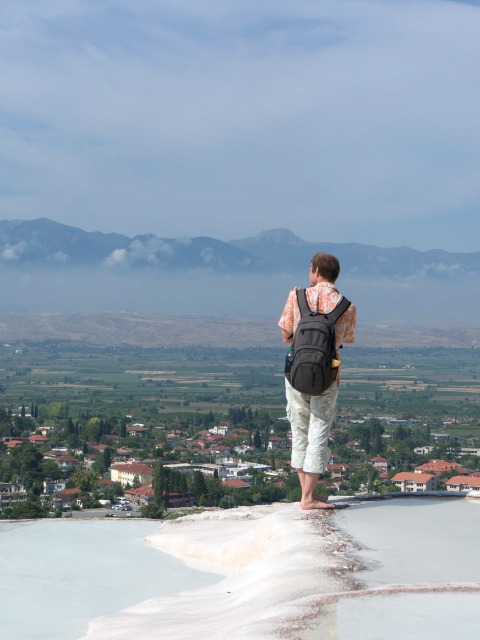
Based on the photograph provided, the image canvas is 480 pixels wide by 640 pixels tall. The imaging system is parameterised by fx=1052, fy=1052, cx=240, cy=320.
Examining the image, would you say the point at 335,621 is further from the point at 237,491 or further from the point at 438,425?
the point at 438,425

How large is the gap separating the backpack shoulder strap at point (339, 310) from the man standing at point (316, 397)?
2cm

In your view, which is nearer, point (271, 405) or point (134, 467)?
point (134, 467)

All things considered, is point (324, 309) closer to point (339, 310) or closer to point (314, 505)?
point (339, 310)

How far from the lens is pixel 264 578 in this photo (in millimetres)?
4270

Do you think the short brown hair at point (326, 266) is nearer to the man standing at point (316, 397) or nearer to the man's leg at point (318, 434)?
the man standing at point (316, 397)

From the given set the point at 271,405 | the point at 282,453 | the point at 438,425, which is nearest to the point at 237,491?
the point at 282,453

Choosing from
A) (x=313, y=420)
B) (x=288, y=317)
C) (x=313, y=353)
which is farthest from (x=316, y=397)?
Answer: (x=288, y=317)

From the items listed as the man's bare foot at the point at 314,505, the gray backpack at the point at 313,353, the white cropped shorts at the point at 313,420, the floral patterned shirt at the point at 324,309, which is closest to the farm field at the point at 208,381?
the man's bare foot at the point at 314,505

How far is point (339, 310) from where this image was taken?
5.29 m

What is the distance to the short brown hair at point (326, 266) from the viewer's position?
17.8 feet

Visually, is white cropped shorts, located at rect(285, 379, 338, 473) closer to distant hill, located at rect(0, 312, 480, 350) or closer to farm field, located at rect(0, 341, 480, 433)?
farm field, located at rect(0, 341, 480, 433)

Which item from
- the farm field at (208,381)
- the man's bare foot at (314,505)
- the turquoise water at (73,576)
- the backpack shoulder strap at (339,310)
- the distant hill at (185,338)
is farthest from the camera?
the distant hill at (185,338)

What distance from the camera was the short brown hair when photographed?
5420mm

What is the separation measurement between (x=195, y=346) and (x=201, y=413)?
346 ft
